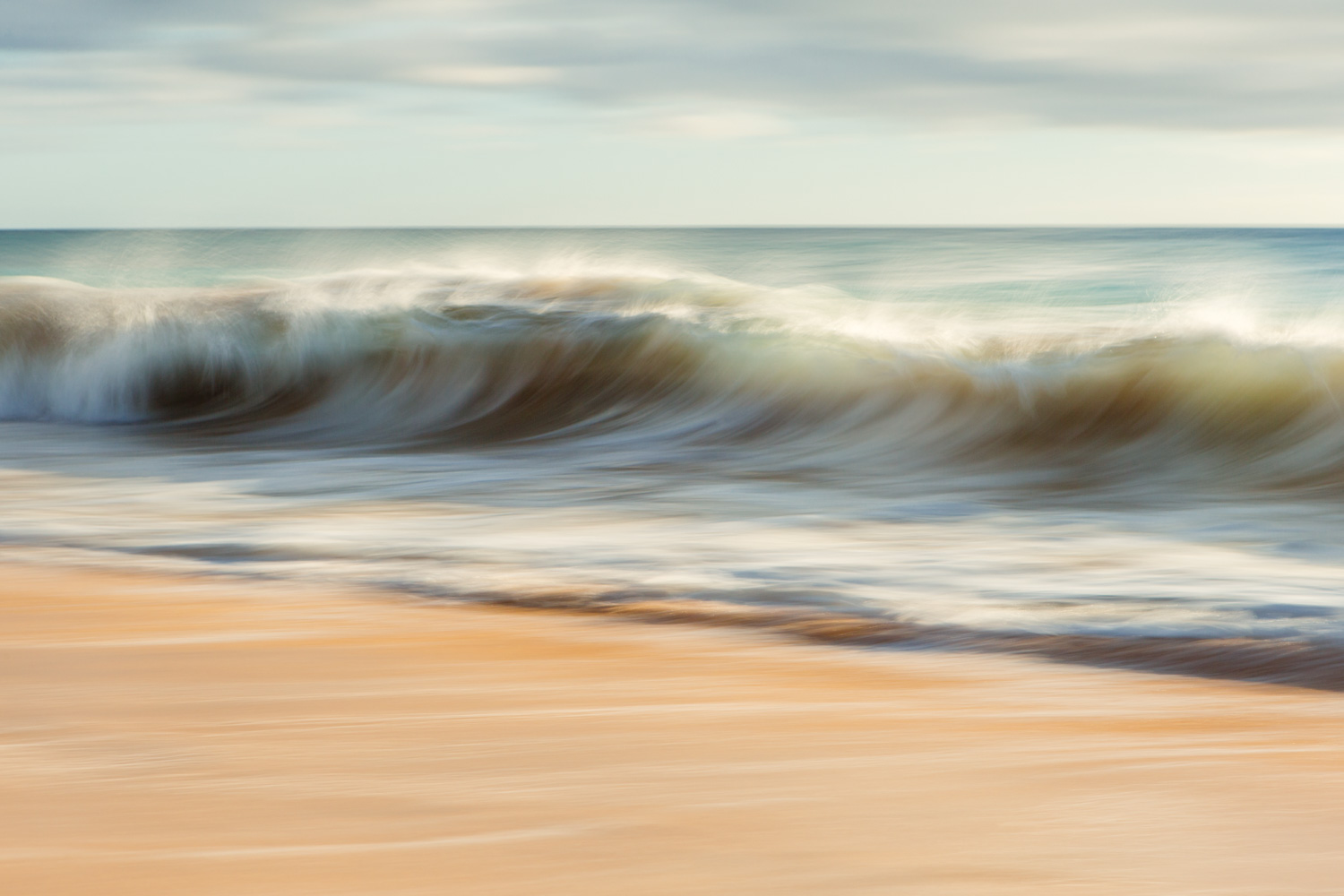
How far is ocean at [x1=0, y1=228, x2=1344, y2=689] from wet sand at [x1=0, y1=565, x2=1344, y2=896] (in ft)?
1.69

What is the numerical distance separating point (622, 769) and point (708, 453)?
5.27 m

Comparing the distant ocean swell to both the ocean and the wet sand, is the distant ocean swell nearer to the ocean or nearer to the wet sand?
the ocean

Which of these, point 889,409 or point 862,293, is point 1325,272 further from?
point 889,409

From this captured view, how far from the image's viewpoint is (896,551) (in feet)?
13.2

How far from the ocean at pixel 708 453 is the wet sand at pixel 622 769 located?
52 cm

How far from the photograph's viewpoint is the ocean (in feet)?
11.0

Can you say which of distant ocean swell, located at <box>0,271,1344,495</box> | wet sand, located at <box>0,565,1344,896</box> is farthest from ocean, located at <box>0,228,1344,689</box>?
wet sand, located at <box>0,565,1344,896</box>

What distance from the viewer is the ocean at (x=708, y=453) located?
132 inches

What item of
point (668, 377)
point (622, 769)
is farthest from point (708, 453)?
point (622, 769)

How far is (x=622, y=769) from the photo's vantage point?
70.9 inches

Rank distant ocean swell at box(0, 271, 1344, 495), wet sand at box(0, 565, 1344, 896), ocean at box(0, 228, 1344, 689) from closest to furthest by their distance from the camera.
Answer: wet sand at box(0, 565, 1344, 896) → ocean at box(0, 228, 1344, 689) → distant ocean swell at box(0, 271, 1344, 495)

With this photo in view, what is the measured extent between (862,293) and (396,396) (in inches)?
547

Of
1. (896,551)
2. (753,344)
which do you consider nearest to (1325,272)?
(753,344)

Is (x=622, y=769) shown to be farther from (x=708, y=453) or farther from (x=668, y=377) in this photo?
(x=668, y=377)
